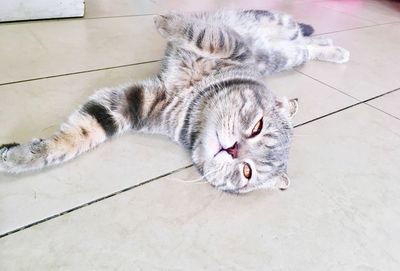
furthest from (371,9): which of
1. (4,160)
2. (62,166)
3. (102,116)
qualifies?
(4,160)

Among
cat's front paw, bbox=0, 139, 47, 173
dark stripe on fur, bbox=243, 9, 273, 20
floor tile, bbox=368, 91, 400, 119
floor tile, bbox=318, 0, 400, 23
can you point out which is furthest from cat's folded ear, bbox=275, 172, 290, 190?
floor tile, bbox=318, 0, 400, 23

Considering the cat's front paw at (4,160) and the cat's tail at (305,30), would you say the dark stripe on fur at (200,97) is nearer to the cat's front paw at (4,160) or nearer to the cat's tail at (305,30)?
the cat's front paw at (4,160)

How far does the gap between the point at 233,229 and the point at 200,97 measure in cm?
44

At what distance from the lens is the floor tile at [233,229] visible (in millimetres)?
693

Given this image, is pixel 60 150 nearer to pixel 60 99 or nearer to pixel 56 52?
pixel 60 99

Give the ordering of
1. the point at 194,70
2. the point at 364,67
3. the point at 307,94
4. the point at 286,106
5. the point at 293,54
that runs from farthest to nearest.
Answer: the point at 364,67 < the point at 293,54 < the point at 307,94 < the point at 194,70 < the point at 286,106

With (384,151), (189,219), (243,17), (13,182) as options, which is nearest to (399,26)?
(243,17)

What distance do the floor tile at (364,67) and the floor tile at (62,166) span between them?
2.98ft

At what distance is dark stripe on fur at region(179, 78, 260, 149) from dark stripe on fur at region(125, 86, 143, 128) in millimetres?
138

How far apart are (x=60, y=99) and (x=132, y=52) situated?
499 mm

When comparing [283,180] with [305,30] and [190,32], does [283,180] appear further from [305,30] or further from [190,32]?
[305,30]

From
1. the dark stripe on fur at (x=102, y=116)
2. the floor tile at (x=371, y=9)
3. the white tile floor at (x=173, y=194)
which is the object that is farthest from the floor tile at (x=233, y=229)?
the floor tile at (x=371, y=9)

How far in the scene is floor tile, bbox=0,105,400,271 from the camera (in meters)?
0.69

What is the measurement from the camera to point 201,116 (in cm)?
103
